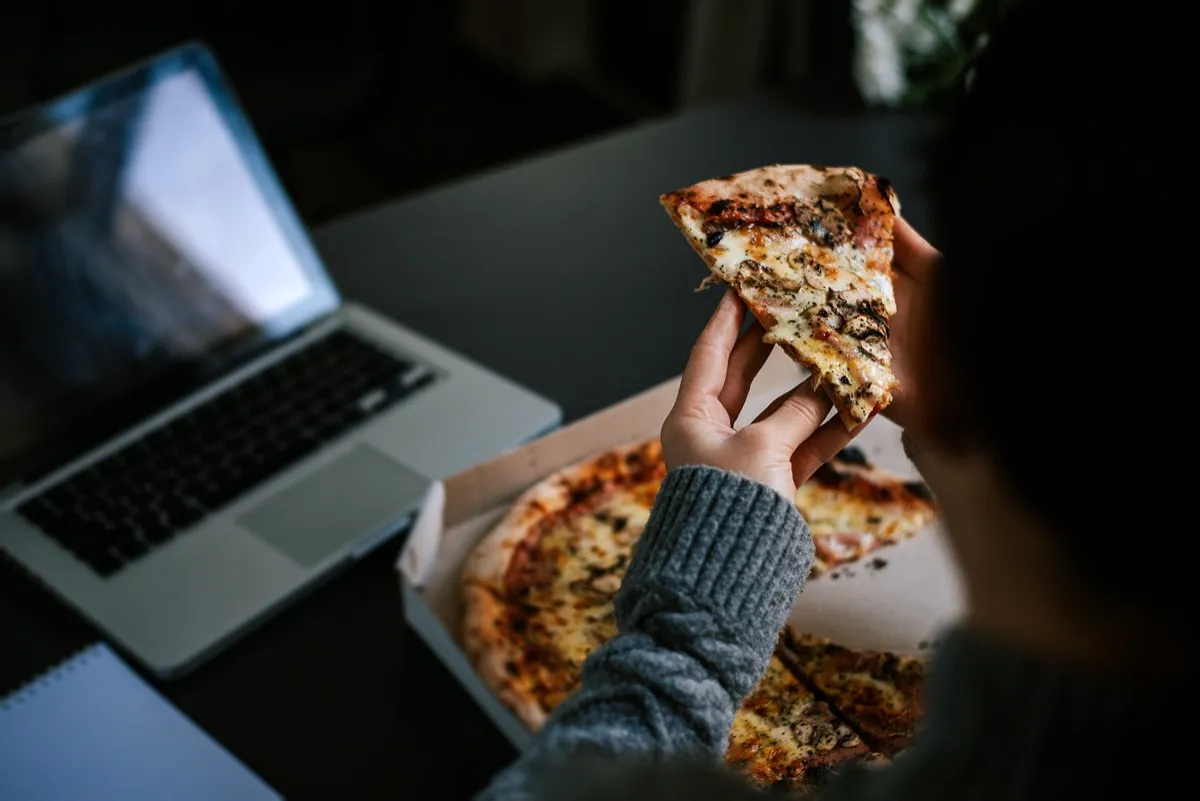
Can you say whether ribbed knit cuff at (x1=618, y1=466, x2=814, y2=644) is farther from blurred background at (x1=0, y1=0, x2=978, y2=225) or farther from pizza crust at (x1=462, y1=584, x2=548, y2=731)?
blurred background at (x1=0, y1=0, x2=978, y2=225)

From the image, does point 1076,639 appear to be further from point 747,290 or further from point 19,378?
point 19,378

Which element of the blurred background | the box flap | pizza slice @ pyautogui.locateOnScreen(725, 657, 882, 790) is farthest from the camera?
the blurred background

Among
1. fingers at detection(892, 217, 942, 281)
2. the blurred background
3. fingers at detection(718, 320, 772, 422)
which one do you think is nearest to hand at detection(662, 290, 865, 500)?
fingers at detection(718, 320, 772, 422)

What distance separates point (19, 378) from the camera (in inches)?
37.7

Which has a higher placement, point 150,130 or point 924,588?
point 150,130

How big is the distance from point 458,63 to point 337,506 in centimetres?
248

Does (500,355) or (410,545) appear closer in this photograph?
(410,545)

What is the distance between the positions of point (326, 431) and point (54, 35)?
4.70ft

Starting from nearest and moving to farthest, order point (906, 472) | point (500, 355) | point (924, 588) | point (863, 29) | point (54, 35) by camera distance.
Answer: point (924, 588)
point (906, 472)
point (500, 355)
point (863, 29)
point (54, 35)

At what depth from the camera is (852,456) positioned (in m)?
0.96

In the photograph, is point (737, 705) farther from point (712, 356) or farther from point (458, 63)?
point (458, 63)

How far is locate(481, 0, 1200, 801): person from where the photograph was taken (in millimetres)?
329

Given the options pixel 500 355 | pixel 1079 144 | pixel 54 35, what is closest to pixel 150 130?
pixel 500 355

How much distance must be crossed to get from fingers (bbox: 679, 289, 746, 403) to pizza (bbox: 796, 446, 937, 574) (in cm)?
24
